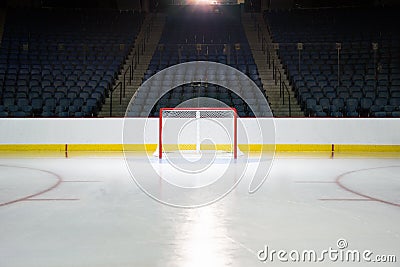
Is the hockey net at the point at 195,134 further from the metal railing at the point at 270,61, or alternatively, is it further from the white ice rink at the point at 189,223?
the white ice rink at the point at 189,223

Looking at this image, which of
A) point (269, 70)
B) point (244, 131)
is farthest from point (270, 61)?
point (244, 131)

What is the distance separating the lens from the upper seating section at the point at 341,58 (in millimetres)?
12047

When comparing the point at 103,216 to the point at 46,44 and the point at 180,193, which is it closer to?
the point at 180,193

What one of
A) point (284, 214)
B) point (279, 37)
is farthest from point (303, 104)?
point (284, 214)

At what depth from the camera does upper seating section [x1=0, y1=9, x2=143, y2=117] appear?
12070mm

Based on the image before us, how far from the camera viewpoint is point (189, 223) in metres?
3.42

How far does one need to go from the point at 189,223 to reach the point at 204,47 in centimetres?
1377

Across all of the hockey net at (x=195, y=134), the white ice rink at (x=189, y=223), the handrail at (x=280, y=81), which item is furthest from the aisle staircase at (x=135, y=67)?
the white ice rink at (x=189, y=223)

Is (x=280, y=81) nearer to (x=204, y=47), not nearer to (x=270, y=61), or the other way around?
(x=270, y=61)

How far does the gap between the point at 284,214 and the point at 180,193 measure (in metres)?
1.45

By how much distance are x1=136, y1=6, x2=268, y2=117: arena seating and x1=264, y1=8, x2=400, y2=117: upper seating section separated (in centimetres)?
145

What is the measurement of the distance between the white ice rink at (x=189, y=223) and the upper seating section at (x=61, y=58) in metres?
6.45

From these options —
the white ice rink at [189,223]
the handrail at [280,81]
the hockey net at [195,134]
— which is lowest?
the white ice rink at [189,223]

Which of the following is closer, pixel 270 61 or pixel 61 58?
pixel 61 58
